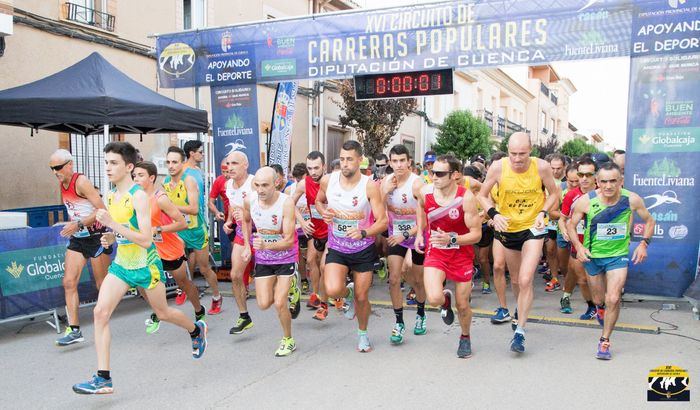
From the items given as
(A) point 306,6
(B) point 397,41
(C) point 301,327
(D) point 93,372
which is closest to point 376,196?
(C) point 301,327

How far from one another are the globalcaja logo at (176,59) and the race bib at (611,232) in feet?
23.9

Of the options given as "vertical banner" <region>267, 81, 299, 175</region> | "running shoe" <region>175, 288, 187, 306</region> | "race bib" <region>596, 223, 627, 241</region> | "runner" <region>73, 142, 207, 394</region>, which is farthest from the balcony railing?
"race bib" <region>596, 223, 627, 241</region>

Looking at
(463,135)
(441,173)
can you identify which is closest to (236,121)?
(441,173)

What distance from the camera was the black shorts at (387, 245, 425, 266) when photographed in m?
5.93

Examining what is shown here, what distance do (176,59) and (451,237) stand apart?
689 cm

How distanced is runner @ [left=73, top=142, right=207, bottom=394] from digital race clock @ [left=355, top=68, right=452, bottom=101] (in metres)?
5.21

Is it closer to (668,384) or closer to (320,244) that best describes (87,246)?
(320,244)

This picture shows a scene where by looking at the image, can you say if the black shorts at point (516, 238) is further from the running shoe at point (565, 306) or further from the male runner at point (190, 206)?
the male runner at point (190, 206)

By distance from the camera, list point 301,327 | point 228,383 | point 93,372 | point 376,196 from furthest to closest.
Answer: point 301,327
point 376,196
point 93,372
point 228,383

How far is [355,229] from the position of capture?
17.1 ft

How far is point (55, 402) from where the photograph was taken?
4180 millimetres

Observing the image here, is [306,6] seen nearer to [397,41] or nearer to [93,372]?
[397,41]

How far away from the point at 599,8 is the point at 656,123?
5.34ft

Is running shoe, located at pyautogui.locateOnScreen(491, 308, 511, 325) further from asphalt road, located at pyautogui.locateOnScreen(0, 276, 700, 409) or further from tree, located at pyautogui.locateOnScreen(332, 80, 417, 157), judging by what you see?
tree, located at pyautogui.locateOnScreen(332, 80, 417, 157)
